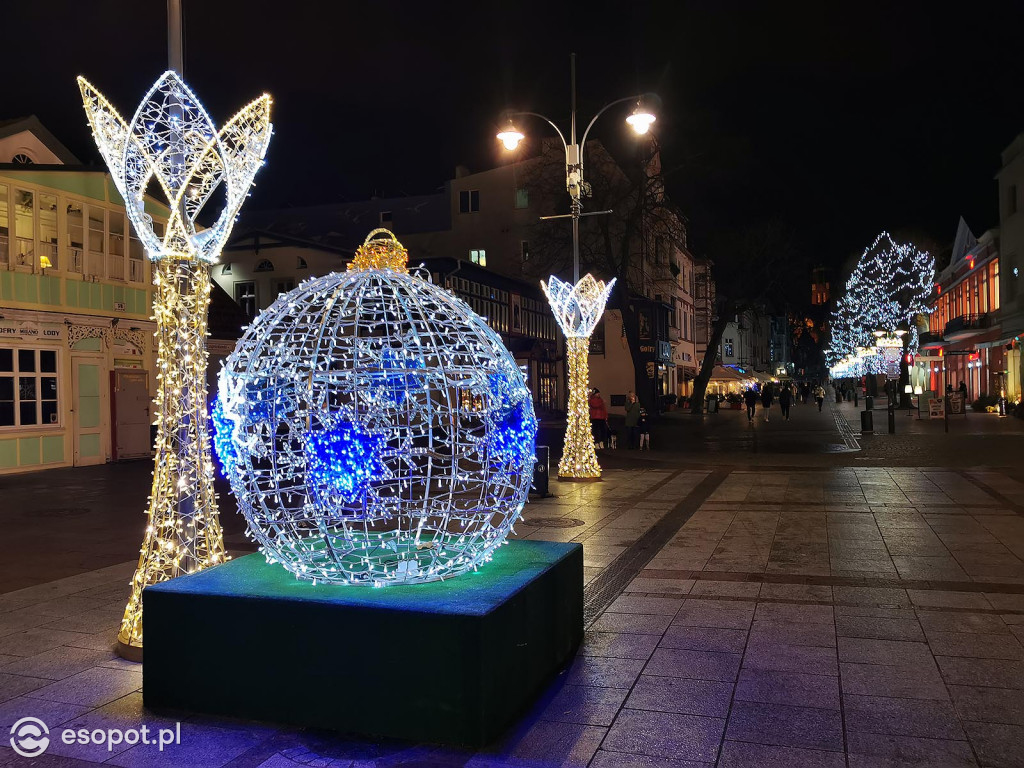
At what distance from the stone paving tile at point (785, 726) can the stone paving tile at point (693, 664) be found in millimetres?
453

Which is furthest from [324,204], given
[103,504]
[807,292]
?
[103,504]

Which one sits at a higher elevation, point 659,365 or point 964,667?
point 659,365

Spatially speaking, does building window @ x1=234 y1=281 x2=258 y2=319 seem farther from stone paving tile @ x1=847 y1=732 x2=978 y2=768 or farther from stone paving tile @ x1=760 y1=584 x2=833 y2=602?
stone paving tile @ x1=847 y1=732 x2=978 y2=768

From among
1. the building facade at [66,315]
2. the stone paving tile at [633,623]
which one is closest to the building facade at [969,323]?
the building facade at [66,315]

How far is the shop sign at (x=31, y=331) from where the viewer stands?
1662 centimetres

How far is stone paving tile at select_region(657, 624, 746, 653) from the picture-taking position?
5.47 m

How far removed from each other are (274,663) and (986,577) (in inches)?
248

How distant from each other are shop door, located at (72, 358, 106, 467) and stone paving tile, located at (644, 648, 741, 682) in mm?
16943

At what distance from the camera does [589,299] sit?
1496cm

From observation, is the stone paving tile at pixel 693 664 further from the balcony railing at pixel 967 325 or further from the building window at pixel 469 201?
the building window at pixel 469 201

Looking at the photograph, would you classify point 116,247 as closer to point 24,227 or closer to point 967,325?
point 24,227

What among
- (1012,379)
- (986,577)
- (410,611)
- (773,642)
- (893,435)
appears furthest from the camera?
(1012,379)

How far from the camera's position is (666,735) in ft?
13.5

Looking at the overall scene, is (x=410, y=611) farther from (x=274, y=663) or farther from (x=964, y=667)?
(x=964, y=667)
